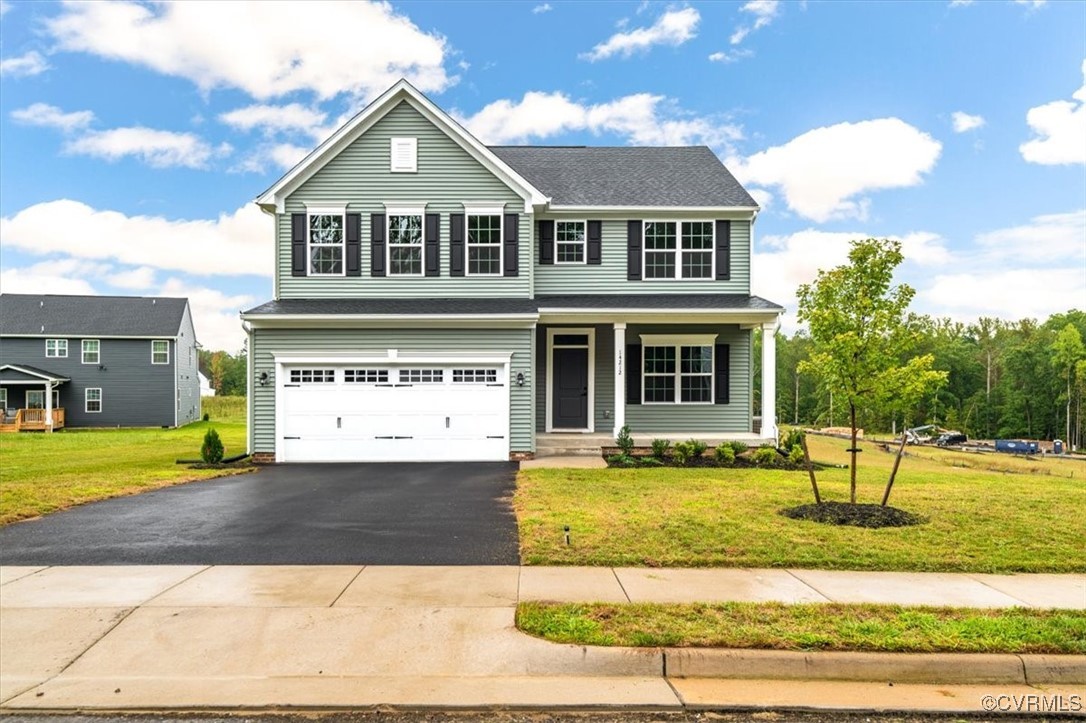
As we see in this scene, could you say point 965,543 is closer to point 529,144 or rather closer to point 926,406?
point 529,144

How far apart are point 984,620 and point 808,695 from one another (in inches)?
77.8

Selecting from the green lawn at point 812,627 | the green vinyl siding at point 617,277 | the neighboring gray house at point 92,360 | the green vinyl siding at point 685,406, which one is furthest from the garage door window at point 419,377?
the neighboring gray house at point 92,360

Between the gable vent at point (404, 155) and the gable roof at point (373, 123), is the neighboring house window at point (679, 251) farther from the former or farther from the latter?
the gable vent at point (404, 155)

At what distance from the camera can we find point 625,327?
17234 mm

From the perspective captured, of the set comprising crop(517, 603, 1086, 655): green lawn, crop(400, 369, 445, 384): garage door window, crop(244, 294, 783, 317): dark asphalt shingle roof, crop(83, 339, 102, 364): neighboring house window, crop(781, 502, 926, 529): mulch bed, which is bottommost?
crop(781, 502, 926, 529): mulch bed

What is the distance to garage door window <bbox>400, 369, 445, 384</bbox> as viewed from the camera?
52.2ft

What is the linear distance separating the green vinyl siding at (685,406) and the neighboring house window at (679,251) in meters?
1.58

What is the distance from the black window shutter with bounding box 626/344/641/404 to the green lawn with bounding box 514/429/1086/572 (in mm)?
5150

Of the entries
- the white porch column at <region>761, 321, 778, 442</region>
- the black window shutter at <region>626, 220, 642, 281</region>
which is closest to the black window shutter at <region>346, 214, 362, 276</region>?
the black window shutter at <region>626, 220, 642, 281</region>

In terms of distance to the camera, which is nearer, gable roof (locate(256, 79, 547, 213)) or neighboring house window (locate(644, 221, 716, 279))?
gable roof (locate(256, 79, 547, 213))

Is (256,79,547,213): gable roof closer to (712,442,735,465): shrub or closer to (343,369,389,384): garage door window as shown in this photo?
(343,369,389,384): garage door window

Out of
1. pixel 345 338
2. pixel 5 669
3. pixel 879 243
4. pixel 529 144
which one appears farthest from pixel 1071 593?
pixel 529 144

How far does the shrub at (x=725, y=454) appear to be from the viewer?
15.7m

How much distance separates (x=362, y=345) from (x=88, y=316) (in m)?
29.9
